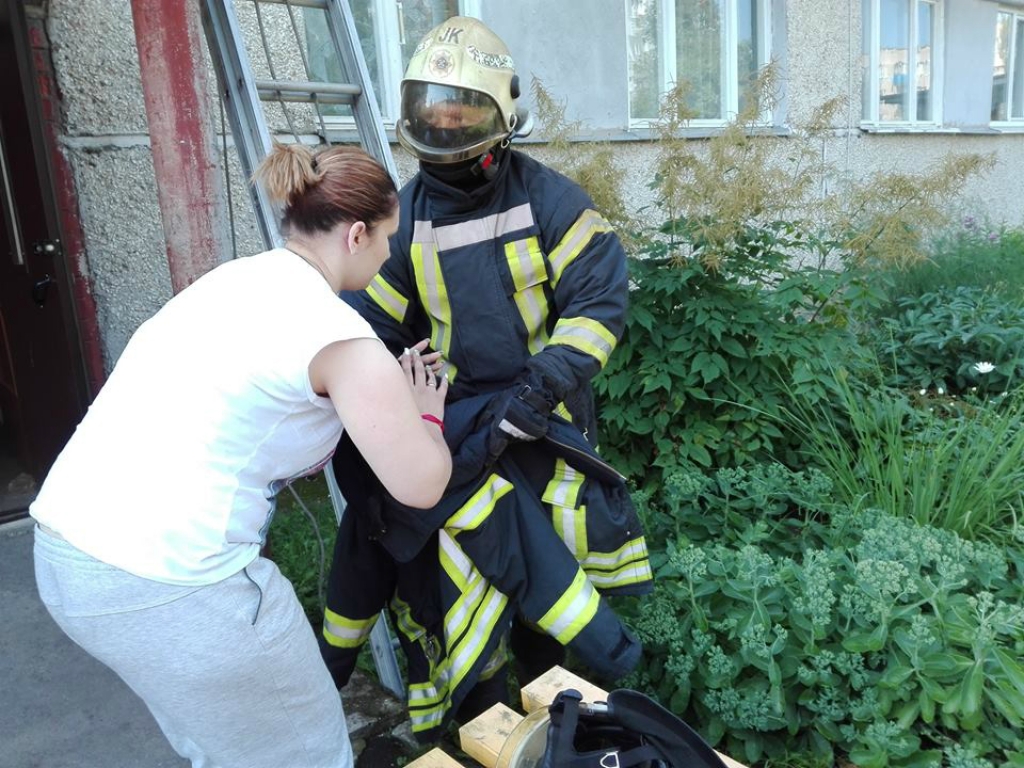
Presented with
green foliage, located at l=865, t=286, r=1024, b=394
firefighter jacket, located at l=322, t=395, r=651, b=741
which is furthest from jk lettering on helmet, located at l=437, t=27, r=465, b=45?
green foliage, located at l=865, t=286, r=1024, b=394

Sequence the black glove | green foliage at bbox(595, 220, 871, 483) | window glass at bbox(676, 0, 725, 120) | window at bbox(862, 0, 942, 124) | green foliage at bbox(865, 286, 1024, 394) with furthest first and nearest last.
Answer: window at bbox(862, 0, 942, 124)
window glass at bbox(676, 0, 725, 120)
green foliage at bbox(865, 286, 1024, 394)
green foliage at bbox(595, 220, 871, 483)
the black glove

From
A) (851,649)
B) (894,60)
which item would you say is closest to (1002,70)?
(894,60)

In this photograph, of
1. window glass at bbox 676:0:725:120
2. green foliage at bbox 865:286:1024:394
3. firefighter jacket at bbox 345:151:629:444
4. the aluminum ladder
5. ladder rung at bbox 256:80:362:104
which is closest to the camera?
firefighter jacket at bbox 345:151:629:444

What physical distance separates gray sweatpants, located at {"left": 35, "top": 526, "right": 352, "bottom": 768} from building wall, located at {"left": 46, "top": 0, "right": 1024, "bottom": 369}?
1.34 metres

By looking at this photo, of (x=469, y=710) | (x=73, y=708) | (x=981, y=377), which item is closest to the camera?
(x=469, y=710)

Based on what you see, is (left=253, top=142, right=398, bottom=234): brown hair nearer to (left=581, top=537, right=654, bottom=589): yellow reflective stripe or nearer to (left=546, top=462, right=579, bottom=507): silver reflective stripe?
(left=546, top=462, right=579, bottom=507): silver reflective stripe

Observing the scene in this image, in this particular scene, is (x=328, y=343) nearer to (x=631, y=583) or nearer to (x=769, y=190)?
(x=631, y=583)

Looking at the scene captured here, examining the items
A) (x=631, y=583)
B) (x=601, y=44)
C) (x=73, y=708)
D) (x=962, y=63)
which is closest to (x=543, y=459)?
(x=631, y=583)

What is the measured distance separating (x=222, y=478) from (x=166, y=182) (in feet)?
3.50

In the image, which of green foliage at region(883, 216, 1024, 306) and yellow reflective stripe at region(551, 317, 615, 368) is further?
green foliage at region(883, 216, 1024, 306)

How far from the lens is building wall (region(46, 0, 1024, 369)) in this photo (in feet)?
11.9

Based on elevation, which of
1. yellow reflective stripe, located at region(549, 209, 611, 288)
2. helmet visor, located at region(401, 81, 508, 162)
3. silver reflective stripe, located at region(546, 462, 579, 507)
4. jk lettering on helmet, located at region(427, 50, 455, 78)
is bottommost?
silver reflective stripe, located at region(546, 462, 579, 507)

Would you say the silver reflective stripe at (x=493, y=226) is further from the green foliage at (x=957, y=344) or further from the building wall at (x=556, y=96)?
the green foliage at (x=957, y=344)

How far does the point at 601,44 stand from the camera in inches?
215
